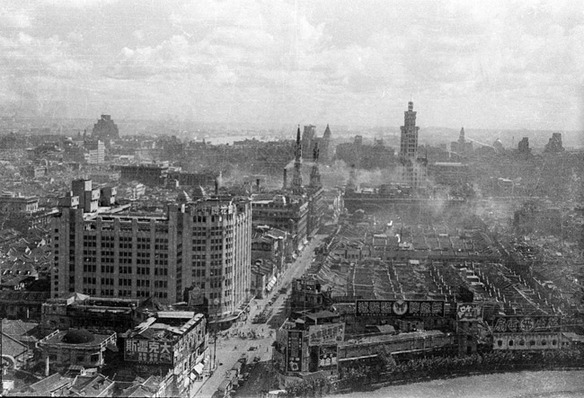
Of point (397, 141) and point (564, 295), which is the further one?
point (397, 141)

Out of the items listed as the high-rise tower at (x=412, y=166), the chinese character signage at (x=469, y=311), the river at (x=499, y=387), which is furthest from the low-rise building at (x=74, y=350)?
the high-rise tower at (x=412, y=166)

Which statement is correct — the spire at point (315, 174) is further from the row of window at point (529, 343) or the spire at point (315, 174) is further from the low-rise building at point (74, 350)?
the low-rise building at point (74, 350)

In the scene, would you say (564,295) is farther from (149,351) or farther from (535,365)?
(149,351)

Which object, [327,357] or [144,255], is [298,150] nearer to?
[144,255]

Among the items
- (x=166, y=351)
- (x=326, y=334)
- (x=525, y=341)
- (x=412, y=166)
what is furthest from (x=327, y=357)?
(x=412, y=166)

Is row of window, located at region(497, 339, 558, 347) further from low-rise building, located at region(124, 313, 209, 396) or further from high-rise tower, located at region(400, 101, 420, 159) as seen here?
high-rise tower, located at region(400, 101, 420, 159)

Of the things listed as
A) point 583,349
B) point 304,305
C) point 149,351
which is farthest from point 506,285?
point 149,351

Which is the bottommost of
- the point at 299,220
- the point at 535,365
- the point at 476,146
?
the point at 535,365
